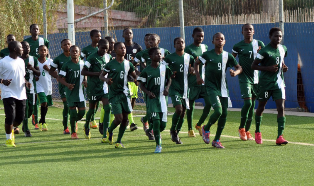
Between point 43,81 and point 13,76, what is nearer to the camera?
point 13,76

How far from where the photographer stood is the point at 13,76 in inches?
441

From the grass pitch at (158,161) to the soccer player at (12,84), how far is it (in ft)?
A: 1.91

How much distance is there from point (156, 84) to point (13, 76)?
2848 millimetres

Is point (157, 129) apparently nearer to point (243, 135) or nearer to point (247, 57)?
point (243, 135)

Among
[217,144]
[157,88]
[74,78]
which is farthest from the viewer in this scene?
[74,78]

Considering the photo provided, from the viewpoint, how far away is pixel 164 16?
17.9 metres

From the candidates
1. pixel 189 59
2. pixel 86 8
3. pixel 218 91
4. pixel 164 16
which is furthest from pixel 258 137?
pixel 86 8

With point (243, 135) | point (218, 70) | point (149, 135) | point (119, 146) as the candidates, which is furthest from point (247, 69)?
point (119, 146)

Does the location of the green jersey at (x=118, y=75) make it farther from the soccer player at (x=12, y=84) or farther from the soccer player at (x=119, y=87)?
the soccer player at (x=12, y=84)

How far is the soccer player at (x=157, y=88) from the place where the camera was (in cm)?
1020

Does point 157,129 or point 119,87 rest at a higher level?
point 119,87

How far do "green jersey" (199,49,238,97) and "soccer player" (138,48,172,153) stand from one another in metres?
0.81

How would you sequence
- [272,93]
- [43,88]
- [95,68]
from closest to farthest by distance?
[272,93] < [95,68] < [43,88]

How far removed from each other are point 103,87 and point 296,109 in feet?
22.9
